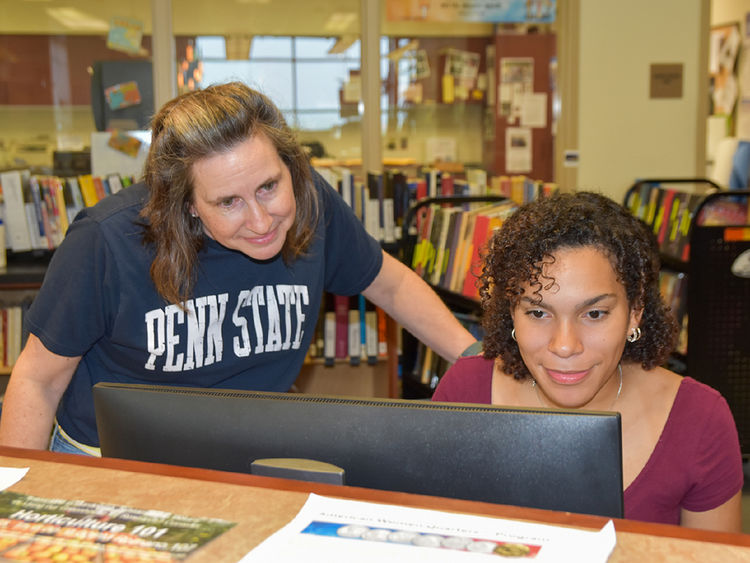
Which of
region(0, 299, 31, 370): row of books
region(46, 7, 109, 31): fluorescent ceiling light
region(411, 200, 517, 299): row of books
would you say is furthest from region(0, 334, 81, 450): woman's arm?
region(46, 7, 109, 31): fluorescent ceiling light

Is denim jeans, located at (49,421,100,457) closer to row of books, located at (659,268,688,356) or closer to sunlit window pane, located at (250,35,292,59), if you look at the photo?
row of books, located at (659,268,688,356)

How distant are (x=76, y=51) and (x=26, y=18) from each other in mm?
315

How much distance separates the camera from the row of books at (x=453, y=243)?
2727 millimetres

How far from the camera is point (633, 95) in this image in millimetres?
4676

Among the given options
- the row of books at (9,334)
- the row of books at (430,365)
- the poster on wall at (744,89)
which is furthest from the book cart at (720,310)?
the poster on wall at (744,89)

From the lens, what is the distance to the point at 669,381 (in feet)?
4.34

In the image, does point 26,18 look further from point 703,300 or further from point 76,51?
point 703,300

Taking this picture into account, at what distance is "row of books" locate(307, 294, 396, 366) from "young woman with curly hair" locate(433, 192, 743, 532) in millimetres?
2675

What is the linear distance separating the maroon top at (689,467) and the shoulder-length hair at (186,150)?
0.80 m

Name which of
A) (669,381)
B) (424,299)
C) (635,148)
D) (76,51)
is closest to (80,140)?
(76,51)

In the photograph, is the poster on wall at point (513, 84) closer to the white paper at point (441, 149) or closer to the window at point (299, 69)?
the white paper at point (441, 149)

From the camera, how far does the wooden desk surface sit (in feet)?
2.38

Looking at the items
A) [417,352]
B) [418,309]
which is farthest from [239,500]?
[417,352]

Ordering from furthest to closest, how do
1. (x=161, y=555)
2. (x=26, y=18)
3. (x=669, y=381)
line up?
(x=26, y=18), (x=669, y=381), (x=161, y=555)
